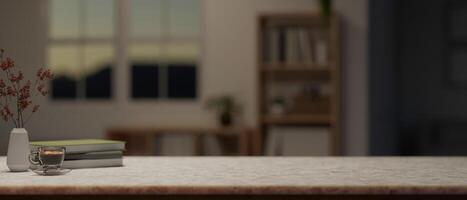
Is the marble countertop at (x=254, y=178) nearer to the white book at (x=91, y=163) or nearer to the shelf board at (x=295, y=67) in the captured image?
the white book at (x=91, y=163)

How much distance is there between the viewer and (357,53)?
23.0 ft

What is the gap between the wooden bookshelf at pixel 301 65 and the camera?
6.74 m

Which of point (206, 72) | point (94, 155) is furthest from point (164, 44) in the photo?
point (94, 155)

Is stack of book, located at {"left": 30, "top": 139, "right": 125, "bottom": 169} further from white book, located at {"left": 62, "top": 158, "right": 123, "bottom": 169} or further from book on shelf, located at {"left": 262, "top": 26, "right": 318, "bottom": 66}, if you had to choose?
book on shelf, located at {"left": 262, "top": 26, "right": 318, "bottom": 66}

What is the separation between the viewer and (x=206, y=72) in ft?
23.6

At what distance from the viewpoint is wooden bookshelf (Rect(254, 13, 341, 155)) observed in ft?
22.1

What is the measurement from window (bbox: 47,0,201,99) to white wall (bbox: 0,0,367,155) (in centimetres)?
11

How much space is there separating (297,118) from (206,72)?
0.90m

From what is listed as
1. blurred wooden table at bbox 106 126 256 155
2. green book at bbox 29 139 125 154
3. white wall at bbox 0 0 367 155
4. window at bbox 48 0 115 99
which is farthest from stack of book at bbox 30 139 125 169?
window at bbox 48 0 115 99

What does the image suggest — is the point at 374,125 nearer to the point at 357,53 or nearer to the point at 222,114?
the point at 357,53

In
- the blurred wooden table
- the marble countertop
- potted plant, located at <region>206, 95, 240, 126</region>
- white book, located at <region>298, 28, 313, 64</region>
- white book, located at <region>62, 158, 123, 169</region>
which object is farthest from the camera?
potted plant, located at <region>206, 95, 240, 126</region>

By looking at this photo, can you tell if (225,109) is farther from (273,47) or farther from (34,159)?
(34,159)

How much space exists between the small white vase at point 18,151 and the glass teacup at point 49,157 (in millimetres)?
43

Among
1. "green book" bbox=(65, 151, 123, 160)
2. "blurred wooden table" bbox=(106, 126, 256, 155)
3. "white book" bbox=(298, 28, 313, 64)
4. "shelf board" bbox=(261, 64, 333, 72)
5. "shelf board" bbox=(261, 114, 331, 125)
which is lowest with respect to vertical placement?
"blurred wooden table" bbox=(106, 126, 256, 155)
